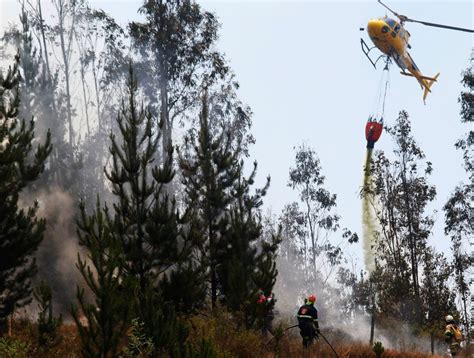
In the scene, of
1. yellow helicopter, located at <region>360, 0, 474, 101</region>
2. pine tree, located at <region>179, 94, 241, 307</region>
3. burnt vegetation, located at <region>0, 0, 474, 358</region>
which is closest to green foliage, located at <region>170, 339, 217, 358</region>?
burnt vegetation, located at <region>0, 0, 474, 358</region>

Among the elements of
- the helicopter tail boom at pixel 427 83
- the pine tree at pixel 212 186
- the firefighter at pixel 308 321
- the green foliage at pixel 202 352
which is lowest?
the green foliage at pixel 202 352

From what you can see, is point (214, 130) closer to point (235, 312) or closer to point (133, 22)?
point (133, 22)

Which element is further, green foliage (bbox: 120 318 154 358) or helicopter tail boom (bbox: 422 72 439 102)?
helicopter tail boom (bbox: 422 72 439 102)

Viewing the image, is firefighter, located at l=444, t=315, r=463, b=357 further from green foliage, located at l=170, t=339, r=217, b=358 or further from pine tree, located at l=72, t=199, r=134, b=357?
pine tree, located at l=72, t=199, r=134, b=357

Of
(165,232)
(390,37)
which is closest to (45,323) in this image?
(165,232)

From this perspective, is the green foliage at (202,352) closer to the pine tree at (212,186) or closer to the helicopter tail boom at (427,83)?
the pine tree at (212,186)

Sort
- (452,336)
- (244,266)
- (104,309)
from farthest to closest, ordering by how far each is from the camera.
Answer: (244,266)
(452,336)
(104,309)

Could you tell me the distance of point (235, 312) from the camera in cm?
1564

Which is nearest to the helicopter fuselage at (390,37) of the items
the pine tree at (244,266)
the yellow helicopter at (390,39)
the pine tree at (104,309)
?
the yellow helicopter at (390,39)

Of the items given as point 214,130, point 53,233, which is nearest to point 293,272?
point 214,130

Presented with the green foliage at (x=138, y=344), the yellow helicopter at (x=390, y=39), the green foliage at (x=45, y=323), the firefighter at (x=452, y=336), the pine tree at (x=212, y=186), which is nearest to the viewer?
the green foliage at (x=138, y=344)

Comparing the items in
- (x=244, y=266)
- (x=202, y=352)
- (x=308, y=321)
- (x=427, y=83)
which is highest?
(x=427, y=83)

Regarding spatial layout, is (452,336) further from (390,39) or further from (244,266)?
(390,39)

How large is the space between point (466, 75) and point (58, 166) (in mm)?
19490
